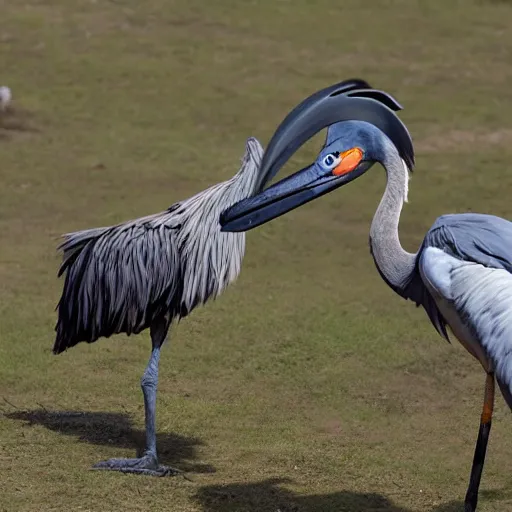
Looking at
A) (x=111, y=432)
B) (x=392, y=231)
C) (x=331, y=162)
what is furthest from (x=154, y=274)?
(x=392, y=231)

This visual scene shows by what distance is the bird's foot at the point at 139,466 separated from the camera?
267 inches

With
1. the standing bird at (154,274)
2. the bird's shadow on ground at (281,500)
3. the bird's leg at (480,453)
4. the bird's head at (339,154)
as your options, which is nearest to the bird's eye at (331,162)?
the bird's head at (339,154)

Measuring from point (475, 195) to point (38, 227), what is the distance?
4.55 meters

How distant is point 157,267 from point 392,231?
59.3 inches

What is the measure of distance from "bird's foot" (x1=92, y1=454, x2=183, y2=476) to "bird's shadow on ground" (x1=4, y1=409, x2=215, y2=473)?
0.68ft

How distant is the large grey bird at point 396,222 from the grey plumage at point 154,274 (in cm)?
89

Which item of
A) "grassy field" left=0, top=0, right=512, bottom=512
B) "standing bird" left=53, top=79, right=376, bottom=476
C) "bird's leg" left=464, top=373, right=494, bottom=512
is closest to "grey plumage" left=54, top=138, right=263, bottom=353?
"standing bird" left=53, top=79, right=376, bottom=476

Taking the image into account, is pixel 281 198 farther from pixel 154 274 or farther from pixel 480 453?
pixel 480 453

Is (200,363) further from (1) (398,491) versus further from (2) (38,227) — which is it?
(2) (38,227)

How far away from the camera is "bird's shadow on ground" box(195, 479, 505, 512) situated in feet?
21.0

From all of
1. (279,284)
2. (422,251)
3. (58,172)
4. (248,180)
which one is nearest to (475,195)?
(279,284)

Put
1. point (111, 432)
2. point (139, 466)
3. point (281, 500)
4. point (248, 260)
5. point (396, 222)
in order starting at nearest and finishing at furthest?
point (396, 222) < point (281, 500) < point (139, 466) < point (111, 432) < point (248, 260)

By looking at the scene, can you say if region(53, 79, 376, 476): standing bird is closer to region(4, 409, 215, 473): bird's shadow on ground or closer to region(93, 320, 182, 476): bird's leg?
region(93, 320, 182, 476): bird's leg

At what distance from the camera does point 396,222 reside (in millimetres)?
6020
